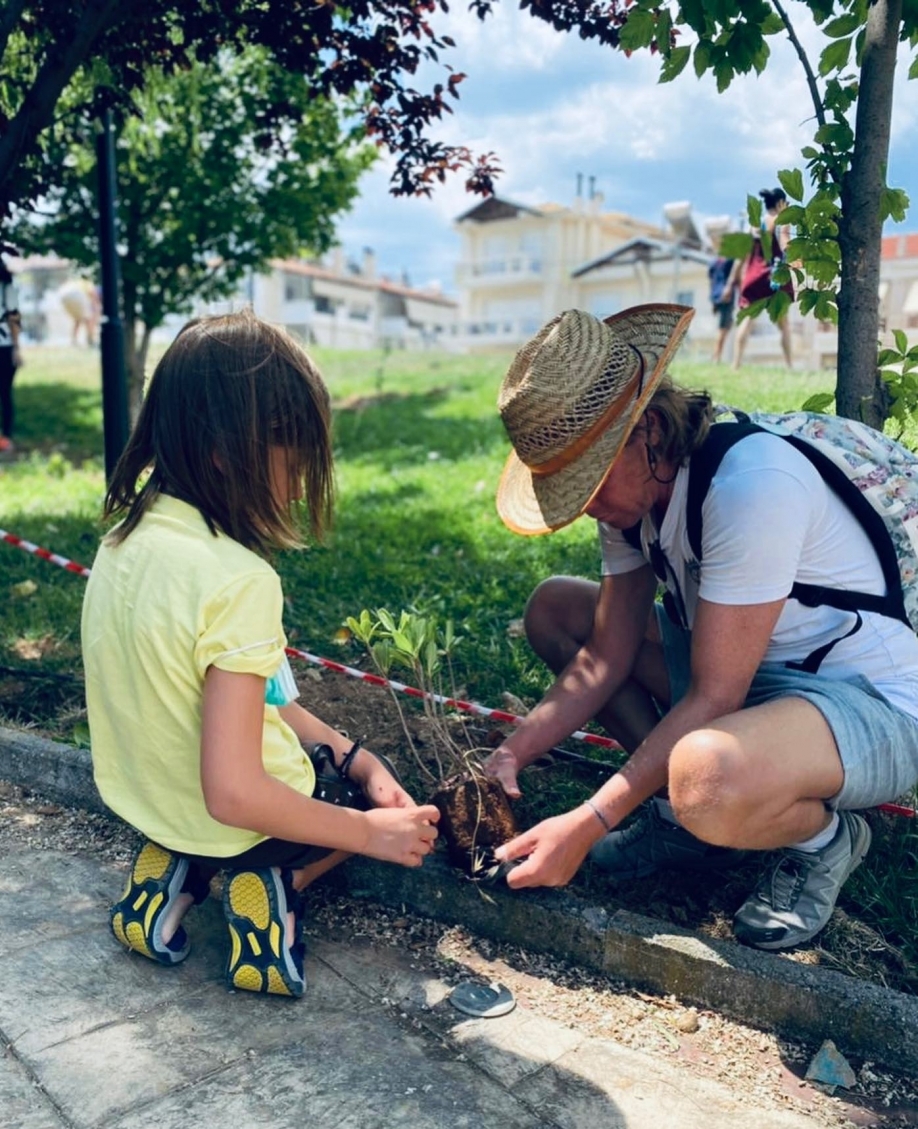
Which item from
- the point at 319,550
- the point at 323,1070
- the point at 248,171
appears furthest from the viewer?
the point at 248,171

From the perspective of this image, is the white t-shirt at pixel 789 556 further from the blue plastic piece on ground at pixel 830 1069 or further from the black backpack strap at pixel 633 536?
the blue plastic piece on ground at pixel 830 1069

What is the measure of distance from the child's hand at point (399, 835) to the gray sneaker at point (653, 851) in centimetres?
62

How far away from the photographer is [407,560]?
5.80m

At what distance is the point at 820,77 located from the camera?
10.8ft

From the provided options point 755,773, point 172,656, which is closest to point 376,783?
point 172,656

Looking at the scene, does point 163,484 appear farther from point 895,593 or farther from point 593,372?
point 895,593

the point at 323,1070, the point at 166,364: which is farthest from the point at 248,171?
the point at 323,1070

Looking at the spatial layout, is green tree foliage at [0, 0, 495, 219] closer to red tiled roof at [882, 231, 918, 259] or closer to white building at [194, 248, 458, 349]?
red tiled roof at [882, 231, 918, 259]

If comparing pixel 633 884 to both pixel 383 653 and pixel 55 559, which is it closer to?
pixel 383 653

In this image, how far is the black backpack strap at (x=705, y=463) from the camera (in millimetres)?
2590

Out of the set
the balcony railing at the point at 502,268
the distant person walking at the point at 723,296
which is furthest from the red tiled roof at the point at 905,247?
the balcony railing at the point at 502,268

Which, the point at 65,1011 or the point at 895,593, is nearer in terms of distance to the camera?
the point at 65,1011

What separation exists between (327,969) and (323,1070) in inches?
16.7

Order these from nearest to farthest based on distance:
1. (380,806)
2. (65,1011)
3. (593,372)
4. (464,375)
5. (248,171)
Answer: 1. (65,1011)
2. (593,372)
3. (380,806)
4. (248,171)
5. (464,375)
